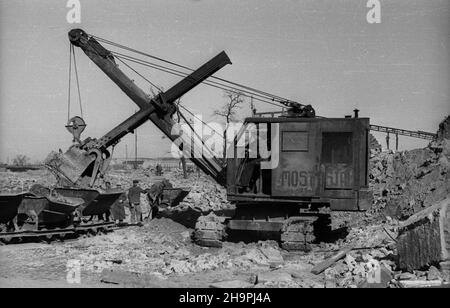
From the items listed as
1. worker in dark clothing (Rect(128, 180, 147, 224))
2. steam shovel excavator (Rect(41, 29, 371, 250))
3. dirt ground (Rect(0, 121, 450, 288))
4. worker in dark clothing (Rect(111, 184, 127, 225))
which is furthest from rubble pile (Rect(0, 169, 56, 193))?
steam shovel excavator (Rect(41, 29, 371, 250))

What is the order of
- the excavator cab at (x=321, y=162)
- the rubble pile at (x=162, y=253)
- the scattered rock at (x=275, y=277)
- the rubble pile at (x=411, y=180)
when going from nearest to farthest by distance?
the scattered rock at (x=275, y=277) → the rubble pile at (x=162, y=253) → the excavator cab at (x=321, y=162) → the rubble pile at (x=411, y=180)

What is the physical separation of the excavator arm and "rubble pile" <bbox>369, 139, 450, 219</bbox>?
5763mm

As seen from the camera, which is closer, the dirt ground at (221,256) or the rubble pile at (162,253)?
the dirt ground at (221,256)

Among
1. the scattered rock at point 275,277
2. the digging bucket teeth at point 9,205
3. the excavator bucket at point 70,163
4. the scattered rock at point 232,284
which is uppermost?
the excavator bucket at point 70,163

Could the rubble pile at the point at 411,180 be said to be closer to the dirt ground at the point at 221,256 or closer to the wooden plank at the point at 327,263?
the dirt ground at the point at 221,256

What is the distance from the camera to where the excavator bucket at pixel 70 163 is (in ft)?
41.6

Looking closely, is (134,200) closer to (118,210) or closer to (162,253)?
(118,210)

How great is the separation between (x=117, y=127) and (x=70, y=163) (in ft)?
5.28

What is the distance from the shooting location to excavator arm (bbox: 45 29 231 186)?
12.5 meters

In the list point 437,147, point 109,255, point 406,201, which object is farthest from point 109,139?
point 437,147

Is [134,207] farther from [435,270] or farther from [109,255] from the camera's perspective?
[435,270]

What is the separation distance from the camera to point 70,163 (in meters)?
12.8

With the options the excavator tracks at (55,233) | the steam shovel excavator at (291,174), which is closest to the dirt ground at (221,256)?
the excavator tracks at (55,233)

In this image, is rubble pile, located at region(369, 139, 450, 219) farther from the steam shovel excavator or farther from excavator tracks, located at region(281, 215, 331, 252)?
excavator tracks, located at region(281, 215, 331, 252)
